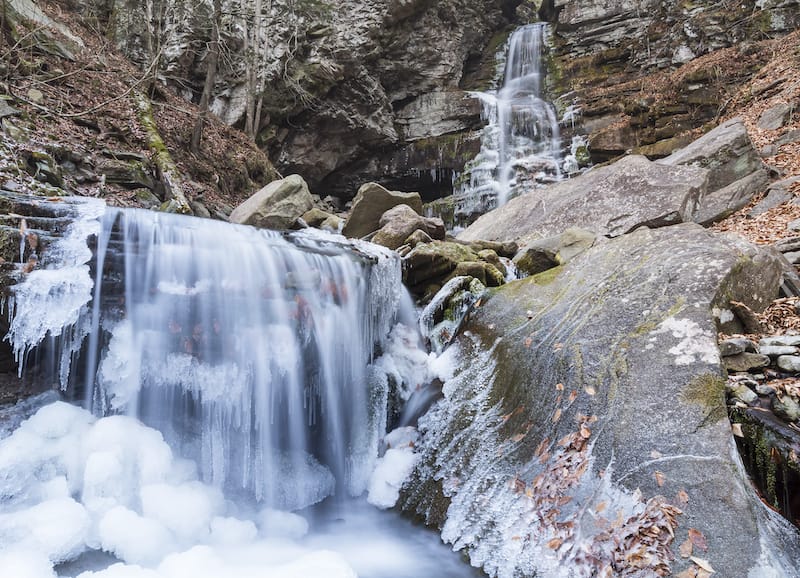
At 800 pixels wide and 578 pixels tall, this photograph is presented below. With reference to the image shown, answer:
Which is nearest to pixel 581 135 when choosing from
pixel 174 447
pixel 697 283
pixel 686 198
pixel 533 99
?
pixel 533 99

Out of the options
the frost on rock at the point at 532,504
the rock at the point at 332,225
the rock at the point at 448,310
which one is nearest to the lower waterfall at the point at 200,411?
the frost on rock at the point at 532,504

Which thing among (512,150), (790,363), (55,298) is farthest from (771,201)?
(55,298)

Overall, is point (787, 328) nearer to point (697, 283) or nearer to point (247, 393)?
point (697, 283)

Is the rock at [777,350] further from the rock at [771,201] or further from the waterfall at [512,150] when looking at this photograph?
the waterfall at [512,150]

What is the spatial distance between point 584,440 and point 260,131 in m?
15.8

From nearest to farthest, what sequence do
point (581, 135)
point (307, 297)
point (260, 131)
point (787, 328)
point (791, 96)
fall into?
point (787, 328) < point (307, 297) < point (791, 96) < point (581, 135) < point (260, 131)

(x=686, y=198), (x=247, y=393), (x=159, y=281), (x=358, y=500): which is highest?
(x=686, y=198)

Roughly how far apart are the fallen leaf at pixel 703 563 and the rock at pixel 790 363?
152 centimetres

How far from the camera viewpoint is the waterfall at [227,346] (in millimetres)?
3791

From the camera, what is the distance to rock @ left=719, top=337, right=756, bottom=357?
318 cm

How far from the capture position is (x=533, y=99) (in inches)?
687

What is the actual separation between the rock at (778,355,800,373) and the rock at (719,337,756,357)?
0.62ft

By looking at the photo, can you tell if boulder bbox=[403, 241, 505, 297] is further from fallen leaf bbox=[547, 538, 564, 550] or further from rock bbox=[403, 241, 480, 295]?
fallen leaf bbox=[547, 538, 564, 550]

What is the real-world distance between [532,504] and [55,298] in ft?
12.9
